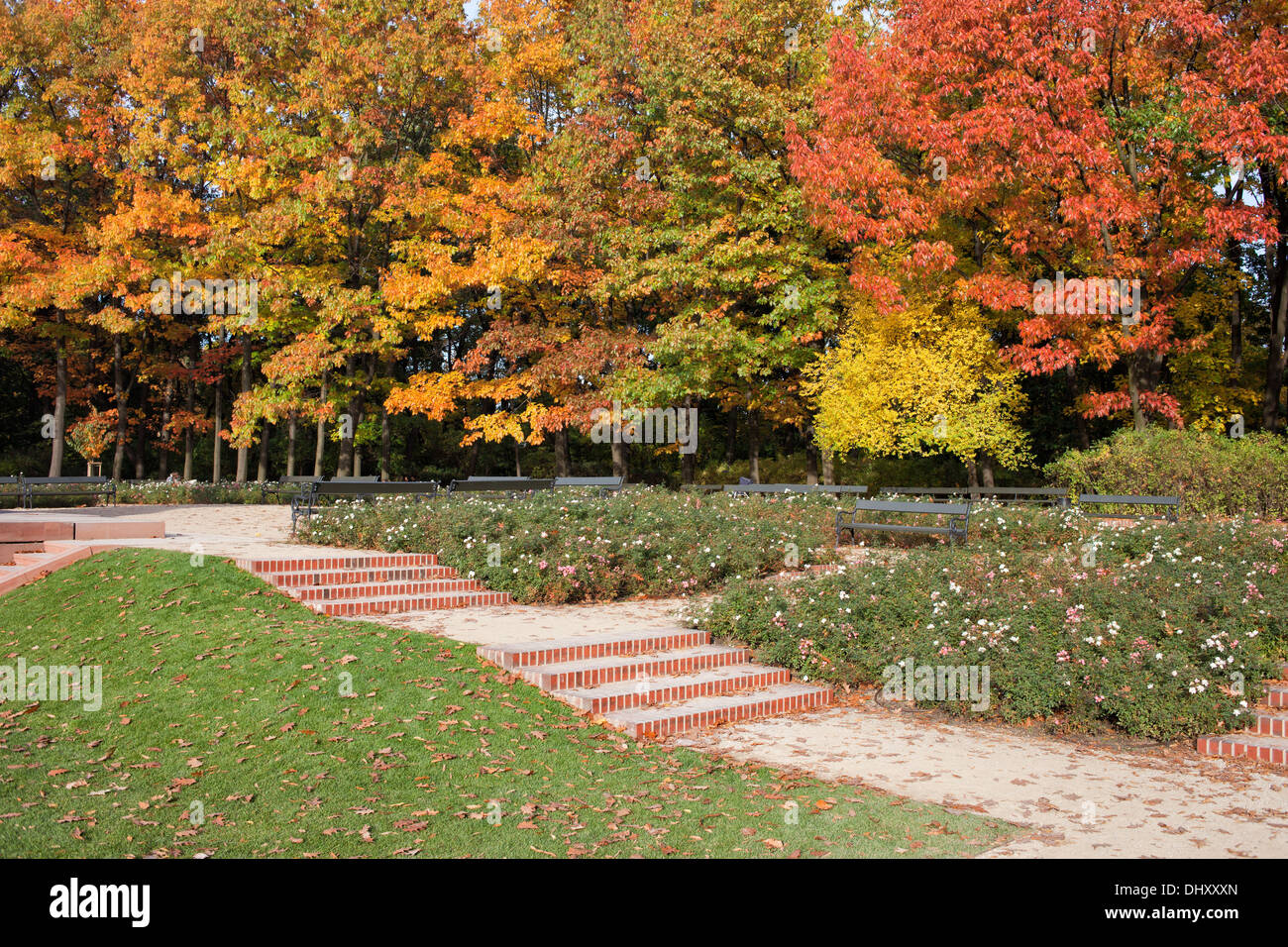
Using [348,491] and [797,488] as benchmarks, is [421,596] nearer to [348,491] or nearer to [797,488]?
[348,491]

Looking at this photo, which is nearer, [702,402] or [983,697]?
[983,697]

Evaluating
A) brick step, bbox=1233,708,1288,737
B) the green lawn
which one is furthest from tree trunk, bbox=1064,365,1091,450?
the green lawn

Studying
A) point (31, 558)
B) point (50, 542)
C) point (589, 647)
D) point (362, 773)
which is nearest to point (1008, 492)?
point (589, 647)

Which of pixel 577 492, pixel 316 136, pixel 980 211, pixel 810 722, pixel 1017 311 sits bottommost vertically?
pixel 810 722

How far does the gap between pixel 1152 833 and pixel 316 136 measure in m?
23.8

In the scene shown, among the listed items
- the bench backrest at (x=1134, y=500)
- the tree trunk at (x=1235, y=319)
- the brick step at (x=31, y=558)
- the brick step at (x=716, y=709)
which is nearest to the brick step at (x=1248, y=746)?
the brick step at (x=716, y=709)

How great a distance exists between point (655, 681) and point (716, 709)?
76 centimetres

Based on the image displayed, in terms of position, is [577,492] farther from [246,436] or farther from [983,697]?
[246,436]

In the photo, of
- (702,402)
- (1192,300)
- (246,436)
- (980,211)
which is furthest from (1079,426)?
(246,436)

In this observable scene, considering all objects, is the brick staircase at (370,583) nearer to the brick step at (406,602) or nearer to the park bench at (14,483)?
the brick step at (406,602)

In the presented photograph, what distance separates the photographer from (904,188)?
2027 cm

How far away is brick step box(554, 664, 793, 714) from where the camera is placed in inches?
303

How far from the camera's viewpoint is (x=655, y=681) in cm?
834

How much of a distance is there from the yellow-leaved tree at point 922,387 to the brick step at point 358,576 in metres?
11.5
